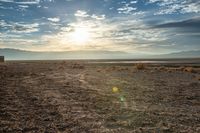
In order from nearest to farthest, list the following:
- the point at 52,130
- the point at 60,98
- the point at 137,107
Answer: the point at 52,130
the point at 137,107
the point at 60,98

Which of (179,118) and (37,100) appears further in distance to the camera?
(37,100)

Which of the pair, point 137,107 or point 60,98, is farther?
point 60,98

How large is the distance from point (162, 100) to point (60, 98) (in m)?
5.09

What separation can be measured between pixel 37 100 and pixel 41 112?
2.66 meters

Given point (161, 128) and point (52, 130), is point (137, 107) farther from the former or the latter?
point (52, 130)

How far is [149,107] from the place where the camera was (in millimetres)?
11555

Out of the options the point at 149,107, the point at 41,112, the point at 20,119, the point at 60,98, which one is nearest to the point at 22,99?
the point at 60,98

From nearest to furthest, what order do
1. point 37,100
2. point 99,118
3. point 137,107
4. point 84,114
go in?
1. point 99,118
2. point 84,114
3. point 137,107
4. point 37,100

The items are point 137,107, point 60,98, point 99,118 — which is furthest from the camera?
point 60,98

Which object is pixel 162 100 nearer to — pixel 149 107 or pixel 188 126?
pixel 149 107

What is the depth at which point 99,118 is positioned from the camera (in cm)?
935

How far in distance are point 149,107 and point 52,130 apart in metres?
5.10

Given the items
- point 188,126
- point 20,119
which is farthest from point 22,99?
point 188,126

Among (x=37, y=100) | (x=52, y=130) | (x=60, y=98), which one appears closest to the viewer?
(x=52, y=130)
